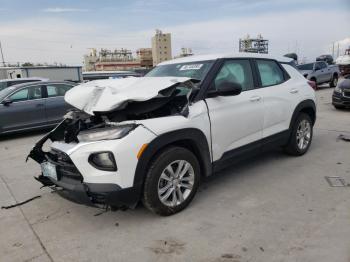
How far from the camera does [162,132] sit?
3.17 meters

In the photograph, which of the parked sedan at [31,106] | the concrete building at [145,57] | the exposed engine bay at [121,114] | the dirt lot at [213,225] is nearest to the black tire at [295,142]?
the dirt lot at [213,225]

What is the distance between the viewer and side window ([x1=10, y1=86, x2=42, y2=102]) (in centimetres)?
841

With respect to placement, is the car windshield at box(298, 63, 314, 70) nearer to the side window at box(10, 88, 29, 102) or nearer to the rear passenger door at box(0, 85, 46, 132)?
the rear passenger door at box(0, 85, 46, 132)

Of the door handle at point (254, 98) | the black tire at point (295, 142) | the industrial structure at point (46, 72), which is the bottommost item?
the black tire at point (295, 142)

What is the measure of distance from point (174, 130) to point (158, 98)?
38 centimetres

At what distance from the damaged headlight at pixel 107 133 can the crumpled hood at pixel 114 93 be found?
25cm

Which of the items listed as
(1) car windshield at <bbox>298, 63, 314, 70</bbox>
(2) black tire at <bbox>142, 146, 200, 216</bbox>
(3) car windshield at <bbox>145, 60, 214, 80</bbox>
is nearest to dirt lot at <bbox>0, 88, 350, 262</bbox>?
(2) black tire at <bbox>142, 146, 200, 216</bbox>

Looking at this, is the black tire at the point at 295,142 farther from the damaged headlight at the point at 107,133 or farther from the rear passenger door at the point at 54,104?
the rear passenger door at the point at 54,104

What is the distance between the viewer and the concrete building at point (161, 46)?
2672 inches

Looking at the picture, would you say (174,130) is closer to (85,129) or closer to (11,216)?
(85,129)

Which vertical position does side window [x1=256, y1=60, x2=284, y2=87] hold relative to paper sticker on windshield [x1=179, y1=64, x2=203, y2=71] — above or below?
below

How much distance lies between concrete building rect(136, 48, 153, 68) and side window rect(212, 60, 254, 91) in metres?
59.3

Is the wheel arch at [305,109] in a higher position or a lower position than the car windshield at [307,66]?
lower

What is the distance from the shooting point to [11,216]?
3697mm
